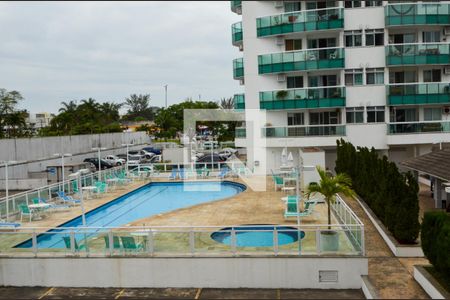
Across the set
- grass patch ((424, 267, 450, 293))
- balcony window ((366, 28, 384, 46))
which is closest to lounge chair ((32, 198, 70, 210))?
grass patch ((424, 267, 450, 293))

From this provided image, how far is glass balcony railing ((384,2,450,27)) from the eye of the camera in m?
33.7

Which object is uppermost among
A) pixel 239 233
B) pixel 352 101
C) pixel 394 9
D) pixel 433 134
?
pixel 394 9

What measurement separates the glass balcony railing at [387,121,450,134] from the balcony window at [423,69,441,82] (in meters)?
3.86

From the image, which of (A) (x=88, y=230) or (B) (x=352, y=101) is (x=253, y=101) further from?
(A) (x=88, y=230)

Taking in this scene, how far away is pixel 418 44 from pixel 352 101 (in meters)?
6.22

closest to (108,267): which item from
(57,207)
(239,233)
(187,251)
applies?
(187,251)

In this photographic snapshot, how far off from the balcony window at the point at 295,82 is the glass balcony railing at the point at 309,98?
1.93 m

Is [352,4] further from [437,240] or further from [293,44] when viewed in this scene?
[437,240]

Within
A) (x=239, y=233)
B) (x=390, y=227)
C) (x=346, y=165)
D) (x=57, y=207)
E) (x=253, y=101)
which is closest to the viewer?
(x=239, y=233)

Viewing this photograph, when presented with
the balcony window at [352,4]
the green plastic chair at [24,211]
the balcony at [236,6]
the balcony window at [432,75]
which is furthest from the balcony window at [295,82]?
the green plastic chair at [24,211]

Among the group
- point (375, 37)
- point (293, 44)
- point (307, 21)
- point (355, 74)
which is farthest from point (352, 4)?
point (355, 74)

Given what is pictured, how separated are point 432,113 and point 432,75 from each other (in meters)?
2.96

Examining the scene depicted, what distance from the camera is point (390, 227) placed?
15312 millimetres

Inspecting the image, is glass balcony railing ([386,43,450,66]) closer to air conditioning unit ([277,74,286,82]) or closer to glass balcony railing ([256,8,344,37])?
glass balcony railing ([256,8,344,37])
